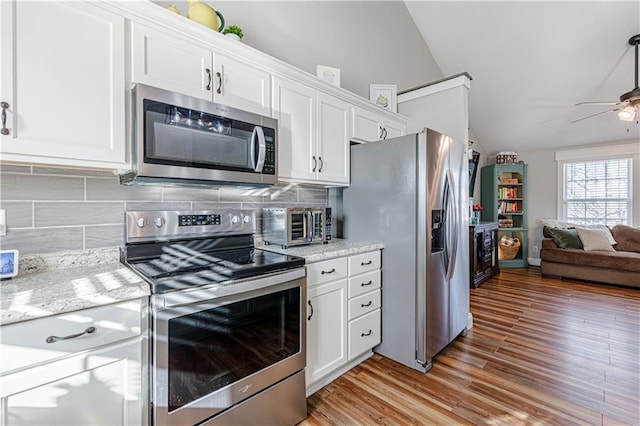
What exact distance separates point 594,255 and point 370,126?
4305 millimetres

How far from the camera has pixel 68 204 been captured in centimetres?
138

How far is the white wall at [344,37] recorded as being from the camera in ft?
7.41

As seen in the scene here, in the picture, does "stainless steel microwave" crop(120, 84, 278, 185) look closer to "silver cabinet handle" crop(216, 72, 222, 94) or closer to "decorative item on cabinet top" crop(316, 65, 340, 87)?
"silver cabinet handle" crop(216, 72, 222, 94)

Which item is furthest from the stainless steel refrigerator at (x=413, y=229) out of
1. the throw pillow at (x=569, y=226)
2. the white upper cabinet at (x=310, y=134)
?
the throw pillow at (x=569, y=226)

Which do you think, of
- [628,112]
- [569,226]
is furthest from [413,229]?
[569,226]

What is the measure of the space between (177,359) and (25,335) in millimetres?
483

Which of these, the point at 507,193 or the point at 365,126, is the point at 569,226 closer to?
the point at 507,193

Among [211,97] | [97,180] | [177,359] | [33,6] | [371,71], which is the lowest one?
[177,359]

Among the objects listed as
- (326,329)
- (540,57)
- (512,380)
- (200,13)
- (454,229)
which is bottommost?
(512,380)

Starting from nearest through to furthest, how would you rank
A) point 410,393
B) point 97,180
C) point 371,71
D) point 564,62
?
point 97,180 < point 410,393 < point 371,71 < point 564,62

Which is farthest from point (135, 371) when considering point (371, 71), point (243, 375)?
point (371, 71)

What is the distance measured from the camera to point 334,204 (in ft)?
9.09

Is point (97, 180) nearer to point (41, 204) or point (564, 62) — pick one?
point (41, 204)

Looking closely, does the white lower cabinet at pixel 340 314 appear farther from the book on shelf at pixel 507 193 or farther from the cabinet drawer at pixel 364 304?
the book on shelf at pixel 507 193
